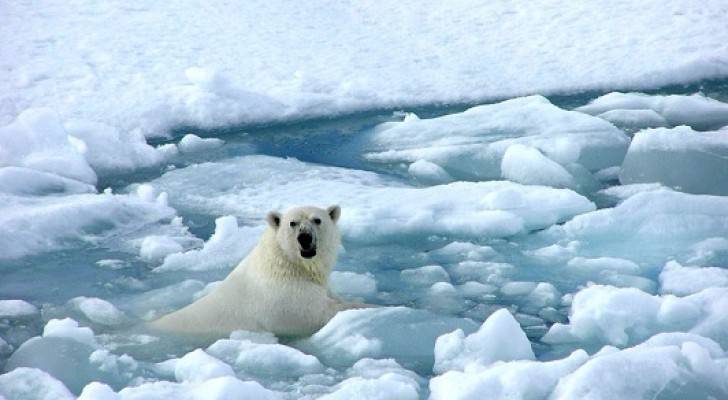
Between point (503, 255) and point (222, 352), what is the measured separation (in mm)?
1660

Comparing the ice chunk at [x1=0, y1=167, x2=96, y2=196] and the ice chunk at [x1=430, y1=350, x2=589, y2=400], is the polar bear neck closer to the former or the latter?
the ice chunk at [x1=430, y1=350, x2=589, y2=400]

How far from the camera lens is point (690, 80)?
28.2 feet

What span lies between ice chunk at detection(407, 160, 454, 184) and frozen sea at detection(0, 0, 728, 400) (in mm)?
20

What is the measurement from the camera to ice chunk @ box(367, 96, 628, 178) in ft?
22.3

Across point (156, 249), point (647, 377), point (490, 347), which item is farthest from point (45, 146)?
point (647, 377)

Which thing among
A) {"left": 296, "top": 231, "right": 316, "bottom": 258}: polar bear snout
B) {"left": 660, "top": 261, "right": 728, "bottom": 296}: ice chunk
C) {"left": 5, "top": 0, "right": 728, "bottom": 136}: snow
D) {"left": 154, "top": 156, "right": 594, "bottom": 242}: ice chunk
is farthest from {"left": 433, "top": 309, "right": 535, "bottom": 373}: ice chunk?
{"left": 5, "top": 0, "right": 728, "bottom": 136}: snow

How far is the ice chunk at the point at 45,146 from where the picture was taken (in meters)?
6.77

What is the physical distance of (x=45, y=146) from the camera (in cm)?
685

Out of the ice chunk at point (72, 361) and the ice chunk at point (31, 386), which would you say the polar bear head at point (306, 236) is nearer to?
the ice chunk at point (72, 361)

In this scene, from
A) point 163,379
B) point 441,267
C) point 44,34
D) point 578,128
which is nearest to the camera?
point 163,379

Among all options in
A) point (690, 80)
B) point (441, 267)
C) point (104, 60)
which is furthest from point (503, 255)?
point (104, 60)

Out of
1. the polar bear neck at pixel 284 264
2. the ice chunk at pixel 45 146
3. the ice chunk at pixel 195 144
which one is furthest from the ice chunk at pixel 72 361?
the ice chunk at pixel 195 144

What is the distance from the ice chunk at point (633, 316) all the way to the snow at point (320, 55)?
162 inches

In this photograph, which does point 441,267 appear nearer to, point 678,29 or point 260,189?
point 260,189
